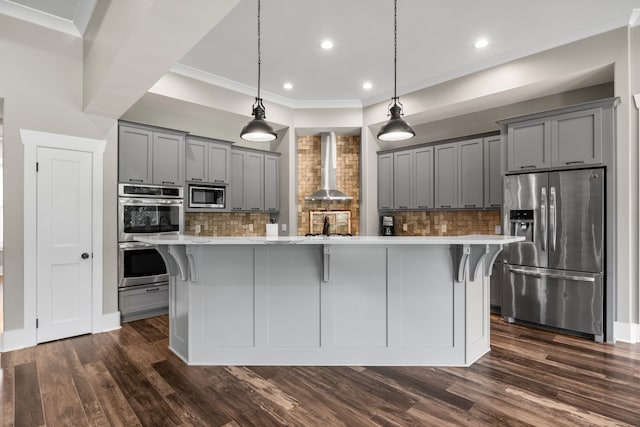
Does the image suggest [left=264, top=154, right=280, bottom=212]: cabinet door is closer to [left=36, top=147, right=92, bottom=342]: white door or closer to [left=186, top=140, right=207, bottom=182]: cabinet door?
[left=186, top=140, right=207, bottom=182]: cabinet door

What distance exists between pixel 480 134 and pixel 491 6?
2.02 m

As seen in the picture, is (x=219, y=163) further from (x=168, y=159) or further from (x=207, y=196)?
(x=168, y=159)

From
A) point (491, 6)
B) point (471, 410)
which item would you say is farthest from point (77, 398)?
point (491, 6)

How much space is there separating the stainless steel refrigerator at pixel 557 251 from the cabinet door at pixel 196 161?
415 centimetres

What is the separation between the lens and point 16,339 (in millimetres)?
3301

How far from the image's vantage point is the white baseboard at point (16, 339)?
10.6ft

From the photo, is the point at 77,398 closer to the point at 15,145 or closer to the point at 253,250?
the point at 253,250

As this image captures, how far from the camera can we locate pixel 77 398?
94.3 inches

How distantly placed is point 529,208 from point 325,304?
2.80m

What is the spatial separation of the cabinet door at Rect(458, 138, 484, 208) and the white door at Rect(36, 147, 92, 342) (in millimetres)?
4875

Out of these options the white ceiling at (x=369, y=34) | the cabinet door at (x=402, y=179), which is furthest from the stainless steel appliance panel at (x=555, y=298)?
the white ceiling at (x=369, y=34)

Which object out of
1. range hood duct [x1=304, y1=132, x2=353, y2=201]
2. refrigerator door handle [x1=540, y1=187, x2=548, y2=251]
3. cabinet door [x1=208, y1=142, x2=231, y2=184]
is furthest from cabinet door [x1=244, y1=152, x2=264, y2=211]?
refrigerator door handle [x1=540, y1=187, x2=548, y2=251]

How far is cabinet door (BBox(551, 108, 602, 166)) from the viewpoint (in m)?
3.53

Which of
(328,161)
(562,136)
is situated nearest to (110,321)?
(328,161)
